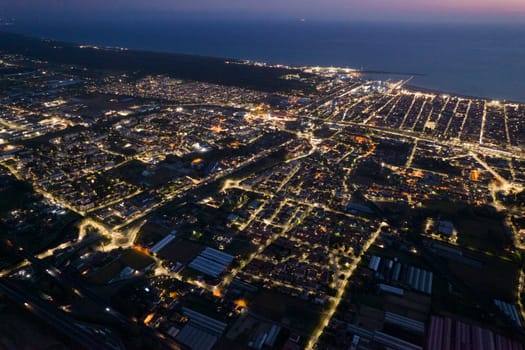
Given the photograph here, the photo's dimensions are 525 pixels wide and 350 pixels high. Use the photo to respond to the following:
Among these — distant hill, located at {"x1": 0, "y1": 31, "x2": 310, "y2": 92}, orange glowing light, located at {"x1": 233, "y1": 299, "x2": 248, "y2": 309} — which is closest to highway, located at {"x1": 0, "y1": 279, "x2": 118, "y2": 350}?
orange glowing light, located at {"x1": 233, "y1": 299, "x2": 248, "y2": 309}

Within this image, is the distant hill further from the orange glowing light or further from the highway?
the highway

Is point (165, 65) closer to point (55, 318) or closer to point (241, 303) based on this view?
point (55, 318)

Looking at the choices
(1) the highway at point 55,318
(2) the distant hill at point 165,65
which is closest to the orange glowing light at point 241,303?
(1) the highway at point 55,318

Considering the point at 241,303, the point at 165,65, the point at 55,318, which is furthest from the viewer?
the point at 165,65

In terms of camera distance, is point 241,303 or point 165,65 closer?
point 241,303

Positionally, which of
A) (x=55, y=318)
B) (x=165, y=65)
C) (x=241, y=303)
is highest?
(x=165, y=65)

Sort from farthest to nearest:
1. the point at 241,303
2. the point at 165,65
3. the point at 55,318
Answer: the point at 165,65 → the point at 241,303 → the point at 55,318

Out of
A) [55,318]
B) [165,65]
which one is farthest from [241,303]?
[165,65]

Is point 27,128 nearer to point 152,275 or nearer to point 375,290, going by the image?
point 152,275
